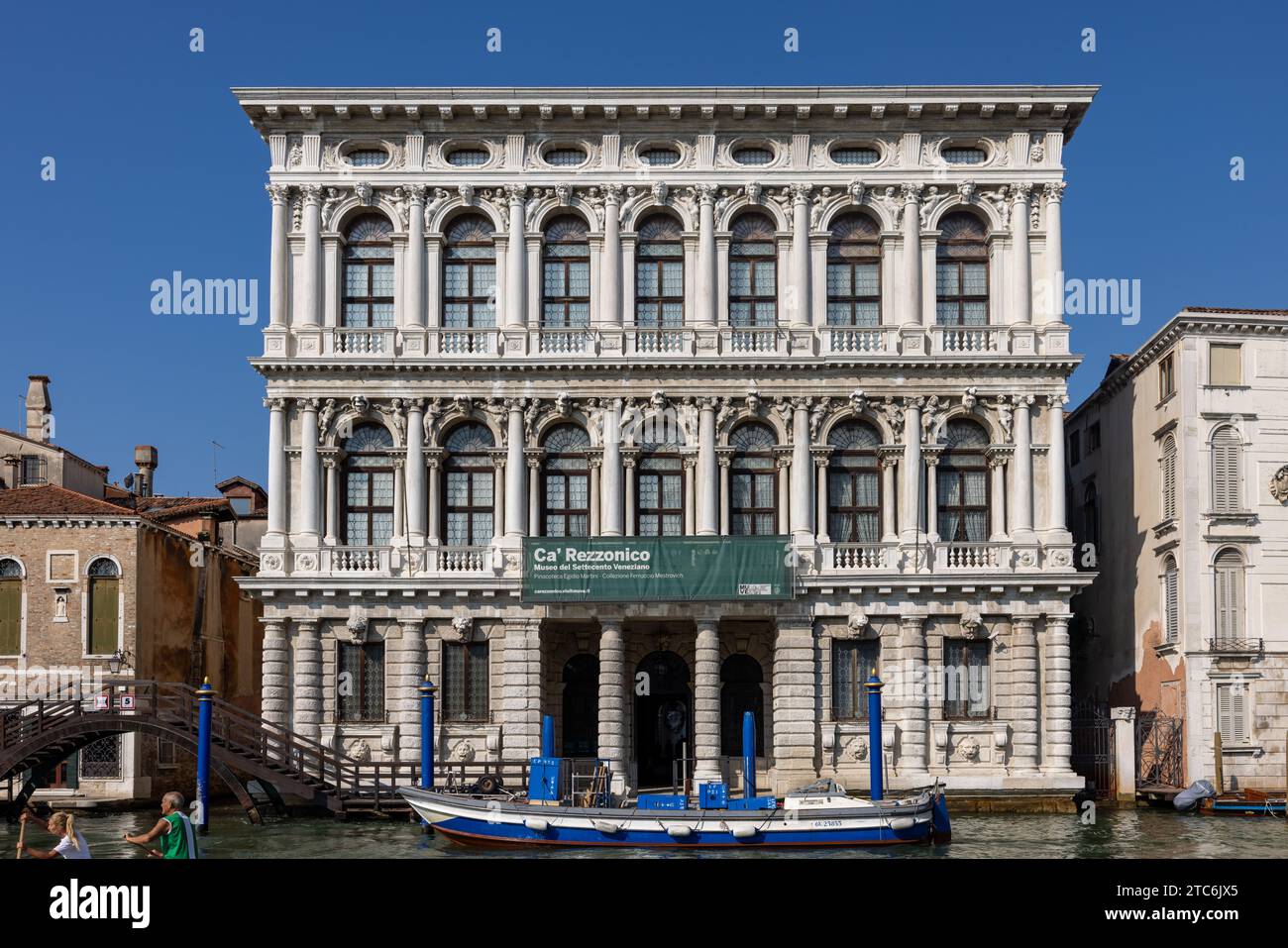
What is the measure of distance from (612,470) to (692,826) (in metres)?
10.8

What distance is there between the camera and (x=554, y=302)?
37.5 meters

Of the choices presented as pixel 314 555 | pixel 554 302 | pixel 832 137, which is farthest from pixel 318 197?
pixel 832 137

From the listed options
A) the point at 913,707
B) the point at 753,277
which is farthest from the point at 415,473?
the point at 913,707

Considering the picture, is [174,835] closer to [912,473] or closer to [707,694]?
[707,694]

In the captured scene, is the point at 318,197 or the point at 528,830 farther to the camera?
the point at 318,197

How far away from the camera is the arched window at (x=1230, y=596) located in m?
36.7

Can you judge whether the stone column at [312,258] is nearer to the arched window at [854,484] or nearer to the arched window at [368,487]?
the arched window at [368,487]

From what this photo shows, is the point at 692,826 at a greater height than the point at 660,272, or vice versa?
the point at 660,272

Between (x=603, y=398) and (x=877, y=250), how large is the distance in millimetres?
7189

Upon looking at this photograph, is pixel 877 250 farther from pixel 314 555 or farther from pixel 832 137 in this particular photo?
pixel 314 555

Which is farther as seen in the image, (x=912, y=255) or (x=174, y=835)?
(x=912, y=255)

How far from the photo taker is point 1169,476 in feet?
124

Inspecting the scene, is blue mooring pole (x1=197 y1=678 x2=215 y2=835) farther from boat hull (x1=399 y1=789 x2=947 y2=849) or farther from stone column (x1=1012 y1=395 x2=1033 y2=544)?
stone column (x1=1012 y1=395 x2=1033 y2=544)

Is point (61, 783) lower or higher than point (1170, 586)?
lower
